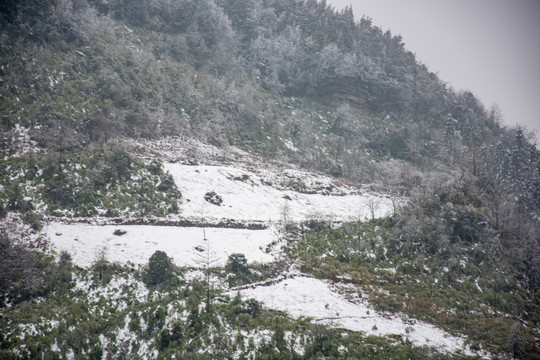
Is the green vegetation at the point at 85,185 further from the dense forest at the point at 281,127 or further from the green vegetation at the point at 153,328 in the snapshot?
the green vegetation at the point at 153,328

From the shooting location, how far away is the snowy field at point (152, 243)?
25297 millimetres

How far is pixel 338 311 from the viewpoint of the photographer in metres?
24.7

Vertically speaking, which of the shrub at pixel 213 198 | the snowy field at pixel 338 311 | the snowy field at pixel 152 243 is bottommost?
the snowy field at pixel 338 311

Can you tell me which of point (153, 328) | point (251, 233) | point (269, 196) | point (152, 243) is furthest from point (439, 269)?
point (152, 243)

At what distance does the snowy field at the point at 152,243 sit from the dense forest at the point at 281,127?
2231 millimetres

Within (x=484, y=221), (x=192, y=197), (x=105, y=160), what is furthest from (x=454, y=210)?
(x=105, y=160)

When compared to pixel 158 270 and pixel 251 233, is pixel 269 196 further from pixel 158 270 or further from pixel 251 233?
pixel 158 270

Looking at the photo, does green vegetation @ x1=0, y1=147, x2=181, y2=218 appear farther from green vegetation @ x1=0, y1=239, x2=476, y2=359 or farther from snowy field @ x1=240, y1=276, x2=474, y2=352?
snowy field @ x1=240, y1=276, x2=474, y2=352

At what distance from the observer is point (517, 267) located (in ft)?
104

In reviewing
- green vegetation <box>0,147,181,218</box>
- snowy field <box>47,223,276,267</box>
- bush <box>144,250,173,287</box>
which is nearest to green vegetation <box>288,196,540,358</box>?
snowy field <box>47,223,276,267</box>

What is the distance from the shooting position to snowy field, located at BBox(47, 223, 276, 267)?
25297 millimetres

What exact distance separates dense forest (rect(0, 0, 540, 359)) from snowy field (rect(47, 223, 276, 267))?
223 centimetres

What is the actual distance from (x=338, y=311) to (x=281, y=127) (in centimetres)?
5852

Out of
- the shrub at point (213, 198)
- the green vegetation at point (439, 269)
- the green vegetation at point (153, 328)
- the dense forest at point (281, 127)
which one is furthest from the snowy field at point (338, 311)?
the shrub at point (213, 198)
